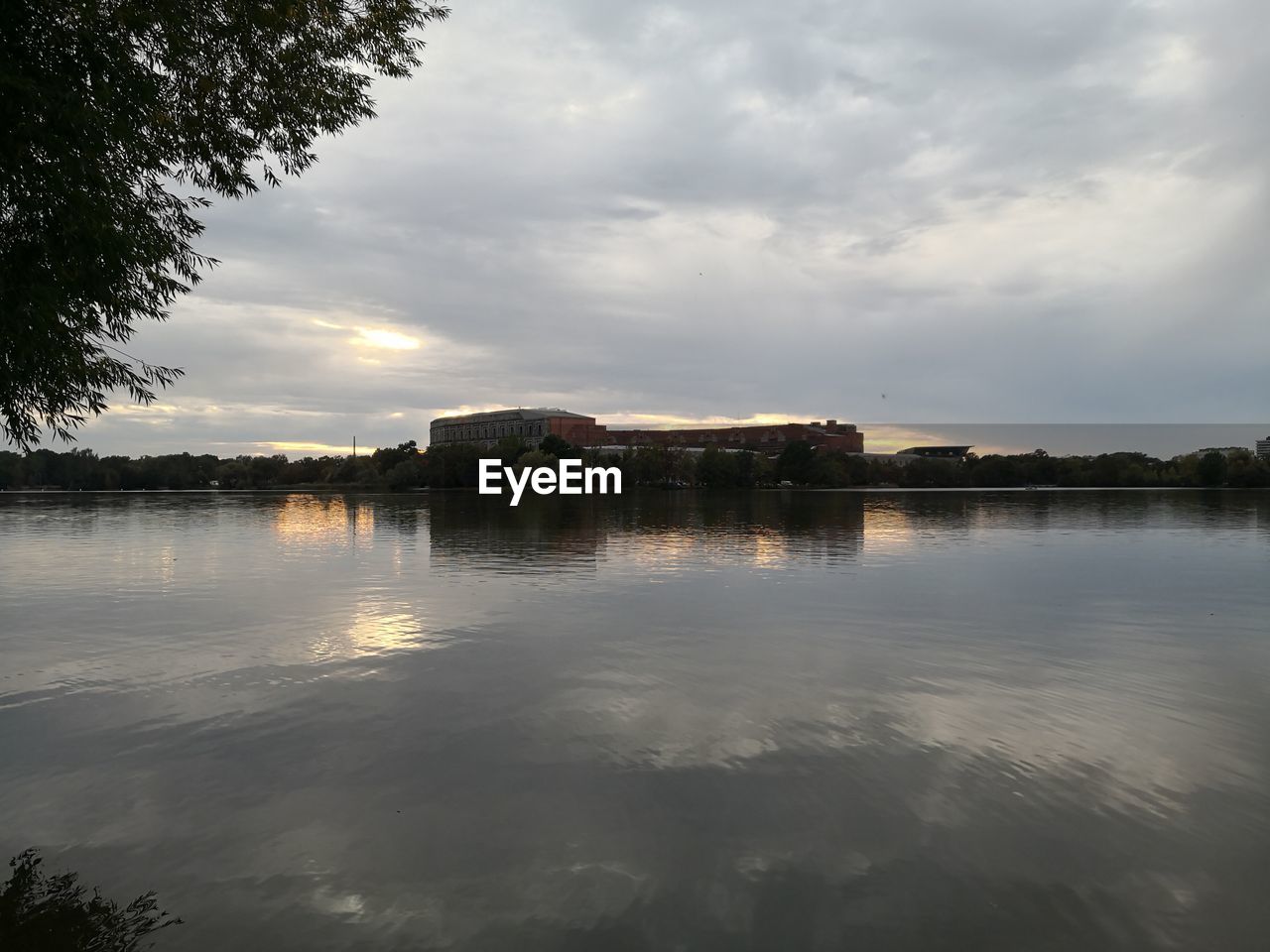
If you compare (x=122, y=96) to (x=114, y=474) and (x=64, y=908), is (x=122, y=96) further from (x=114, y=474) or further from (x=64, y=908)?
(x=114, y=474)

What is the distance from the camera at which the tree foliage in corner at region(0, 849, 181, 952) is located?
246 inches

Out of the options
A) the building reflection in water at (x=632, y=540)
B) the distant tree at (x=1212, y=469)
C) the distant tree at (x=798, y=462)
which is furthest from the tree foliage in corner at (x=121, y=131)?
the distant tree at (x=1212, y=469)

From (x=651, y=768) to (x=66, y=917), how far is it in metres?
5.88

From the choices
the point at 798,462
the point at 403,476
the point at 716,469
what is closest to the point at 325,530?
the point at 403,476

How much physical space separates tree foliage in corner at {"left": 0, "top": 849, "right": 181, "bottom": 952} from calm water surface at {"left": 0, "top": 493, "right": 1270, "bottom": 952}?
0.89 feet

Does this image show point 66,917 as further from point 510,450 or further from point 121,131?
point 510,450

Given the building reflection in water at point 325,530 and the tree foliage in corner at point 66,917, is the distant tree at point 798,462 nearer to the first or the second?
the building reflection in water at point 325,530

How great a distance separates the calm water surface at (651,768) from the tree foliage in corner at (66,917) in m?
0.27

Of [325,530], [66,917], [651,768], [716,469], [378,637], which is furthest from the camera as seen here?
[716,469]

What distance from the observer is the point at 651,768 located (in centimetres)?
991

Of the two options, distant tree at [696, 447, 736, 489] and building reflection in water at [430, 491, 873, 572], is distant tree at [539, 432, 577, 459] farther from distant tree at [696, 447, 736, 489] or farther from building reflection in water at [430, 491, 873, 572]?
building reflection in water at [430, 491, 873, 572]

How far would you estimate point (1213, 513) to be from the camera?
70.4 m

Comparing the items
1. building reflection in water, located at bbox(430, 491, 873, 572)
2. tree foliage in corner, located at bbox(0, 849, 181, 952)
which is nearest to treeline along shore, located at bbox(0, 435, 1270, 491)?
building reflection in water, located at bbox(430, 491, 873, 572)

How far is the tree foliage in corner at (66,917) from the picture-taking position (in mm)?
6246
